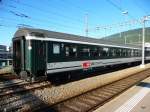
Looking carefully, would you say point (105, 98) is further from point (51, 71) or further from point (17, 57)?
point (17, 57)

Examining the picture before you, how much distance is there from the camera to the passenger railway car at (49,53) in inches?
512

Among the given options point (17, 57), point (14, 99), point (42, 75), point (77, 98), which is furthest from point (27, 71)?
point (77, 98)

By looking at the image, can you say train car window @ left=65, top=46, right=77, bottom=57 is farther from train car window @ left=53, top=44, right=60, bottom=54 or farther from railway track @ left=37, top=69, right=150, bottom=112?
railway track @ left=37, top=69, right=150, bottom=112

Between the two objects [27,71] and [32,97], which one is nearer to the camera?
[32,97]

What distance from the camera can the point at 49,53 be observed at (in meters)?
13.6

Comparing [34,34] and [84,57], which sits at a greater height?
[34,34]

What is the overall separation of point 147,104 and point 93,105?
2359mm

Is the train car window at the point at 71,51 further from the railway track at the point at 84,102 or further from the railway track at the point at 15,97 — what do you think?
the railway track at the point at 84,102

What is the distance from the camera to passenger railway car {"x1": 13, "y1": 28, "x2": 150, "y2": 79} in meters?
13.0

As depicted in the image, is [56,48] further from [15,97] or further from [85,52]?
[15,97]

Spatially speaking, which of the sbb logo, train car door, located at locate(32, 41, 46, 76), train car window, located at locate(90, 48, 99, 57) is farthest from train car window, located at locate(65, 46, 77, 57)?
train car window, located at locate(90, 48, 99, 57)

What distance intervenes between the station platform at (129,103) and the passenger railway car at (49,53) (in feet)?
14.9

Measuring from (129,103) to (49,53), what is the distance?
18.7ft

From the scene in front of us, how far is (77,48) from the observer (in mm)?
16625
